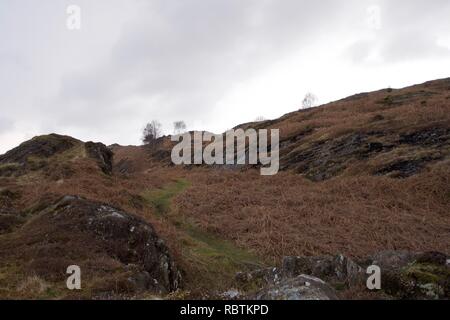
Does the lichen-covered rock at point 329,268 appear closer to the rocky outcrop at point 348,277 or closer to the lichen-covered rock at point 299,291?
the rocky outcrop at point 348,277

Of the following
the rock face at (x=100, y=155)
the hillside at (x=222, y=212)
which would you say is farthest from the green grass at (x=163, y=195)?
the rock face at (x=100, y=155)

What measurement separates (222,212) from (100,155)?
14698 mm

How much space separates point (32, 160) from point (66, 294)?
2821 cm

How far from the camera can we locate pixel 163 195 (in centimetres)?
3788

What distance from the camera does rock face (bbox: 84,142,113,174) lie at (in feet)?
123

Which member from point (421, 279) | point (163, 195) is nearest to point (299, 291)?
point (421, 279)

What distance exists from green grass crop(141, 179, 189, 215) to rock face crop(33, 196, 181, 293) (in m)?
11.5

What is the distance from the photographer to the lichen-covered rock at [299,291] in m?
8.78

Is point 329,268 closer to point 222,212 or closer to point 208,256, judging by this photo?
point 208,256

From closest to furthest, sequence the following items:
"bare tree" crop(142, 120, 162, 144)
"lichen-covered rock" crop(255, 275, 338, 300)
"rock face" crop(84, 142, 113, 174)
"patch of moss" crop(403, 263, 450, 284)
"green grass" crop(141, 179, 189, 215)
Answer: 1. "lichen-covered rock" crop(255, 275, 338, 300)
2. "patch of moss" crop(403, 263, 450, 284)
3. "green grass" crop(141, 179, 189, 215)
4. "rock face" crop(84, 142, 113, 174)
5. "bare tree" crop(142, 120, 162, 144)

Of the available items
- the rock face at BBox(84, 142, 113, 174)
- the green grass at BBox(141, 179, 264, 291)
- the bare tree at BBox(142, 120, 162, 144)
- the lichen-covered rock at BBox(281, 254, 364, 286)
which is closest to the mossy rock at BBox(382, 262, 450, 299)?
the lichen-covered rock at BBox(281, 254, 364, 286)

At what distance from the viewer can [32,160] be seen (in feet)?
124

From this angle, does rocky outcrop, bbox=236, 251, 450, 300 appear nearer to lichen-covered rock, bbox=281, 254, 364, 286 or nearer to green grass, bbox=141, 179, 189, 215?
lichen-covered rock, bbox=281, 254, 364, 286
